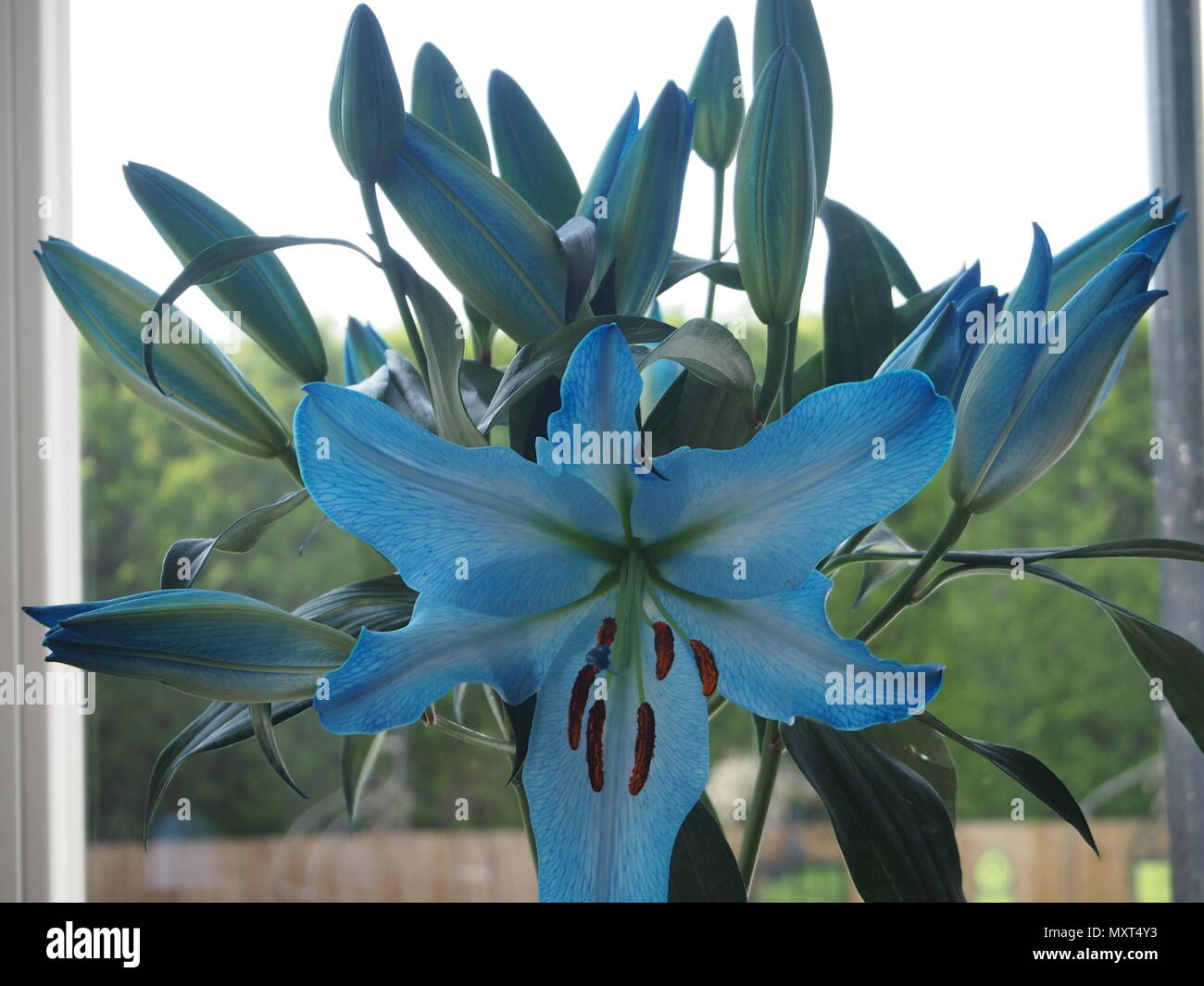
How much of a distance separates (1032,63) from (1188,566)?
0.66 meters

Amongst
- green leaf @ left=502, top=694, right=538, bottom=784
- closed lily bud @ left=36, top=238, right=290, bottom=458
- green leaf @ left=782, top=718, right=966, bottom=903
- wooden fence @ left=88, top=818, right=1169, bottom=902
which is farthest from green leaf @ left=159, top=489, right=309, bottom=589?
wooden fence @ left=88, top=818, right=1169, bottom=902

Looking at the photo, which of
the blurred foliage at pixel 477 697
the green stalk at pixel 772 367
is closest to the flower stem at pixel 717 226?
the green stalk at pixel 772 367

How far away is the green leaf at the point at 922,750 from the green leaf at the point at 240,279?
1.06ft

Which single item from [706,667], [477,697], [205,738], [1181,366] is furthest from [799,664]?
[1181,366]

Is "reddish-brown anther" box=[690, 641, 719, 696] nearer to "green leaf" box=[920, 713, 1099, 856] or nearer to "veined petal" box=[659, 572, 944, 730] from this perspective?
"veined petal" box=[659, 572, 944, 730]

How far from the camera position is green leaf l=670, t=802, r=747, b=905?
1.22ft

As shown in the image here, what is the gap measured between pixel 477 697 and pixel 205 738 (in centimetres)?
78

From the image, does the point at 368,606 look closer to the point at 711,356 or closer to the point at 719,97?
the point at 711,356

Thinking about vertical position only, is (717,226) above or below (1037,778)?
above

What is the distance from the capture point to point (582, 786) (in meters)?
0.32

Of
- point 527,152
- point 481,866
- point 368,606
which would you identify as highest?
point 527,152

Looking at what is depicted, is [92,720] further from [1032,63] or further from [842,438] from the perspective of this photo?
[1032,63]

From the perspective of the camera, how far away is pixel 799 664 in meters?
0.31

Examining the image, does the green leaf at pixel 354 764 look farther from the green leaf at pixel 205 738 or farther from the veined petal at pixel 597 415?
the veined petal at pixel 597 415
